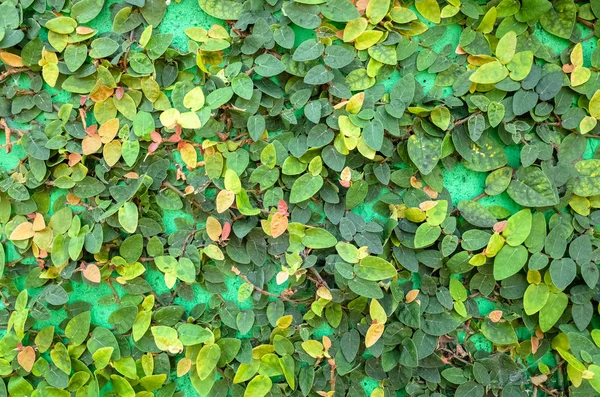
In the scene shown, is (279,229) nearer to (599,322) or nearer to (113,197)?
(113,197)

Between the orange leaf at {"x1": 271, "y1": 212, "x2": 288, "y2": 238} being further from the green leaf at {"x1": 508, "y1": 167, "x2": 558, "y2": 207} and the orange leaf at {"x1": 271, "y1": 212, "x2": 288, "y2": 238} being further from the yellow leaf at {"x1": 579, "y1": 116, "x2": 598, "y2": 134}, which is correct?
the yellow leaf at {"x1": 579, "y1": 116, "x2": 598, "y2": 134}

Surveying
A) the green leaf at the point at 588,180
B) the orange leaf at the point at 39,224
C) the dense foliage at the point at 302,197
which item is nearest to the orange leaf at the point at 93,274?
the dense foliage at the point at 302,197

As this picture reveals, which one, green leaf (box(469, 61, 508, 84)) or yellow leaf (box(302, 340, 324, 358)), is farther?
yellow leaf (box(302, 340, 324, 358))

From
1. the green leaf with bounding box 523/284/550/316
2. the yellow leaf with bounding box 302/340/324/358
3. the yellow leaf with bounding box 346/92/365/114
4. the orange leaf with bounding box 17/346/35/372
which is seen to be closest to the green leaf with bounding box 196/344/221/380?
the yellow leaf with bounding box 302/340/324/358

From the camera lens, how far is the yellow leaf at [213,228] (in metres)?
1.20

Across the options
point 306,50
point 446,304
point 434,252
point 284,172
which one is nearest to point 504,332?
point 446,304

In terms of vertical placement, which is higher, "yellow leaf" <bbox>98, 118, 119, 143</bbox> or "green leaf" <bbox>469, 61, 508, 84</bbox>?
"green leaf" <bbox>469, 61, 508, 84</bbox>

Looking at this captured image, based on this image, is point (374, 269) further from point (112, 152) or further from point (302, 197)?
point (112, 152)

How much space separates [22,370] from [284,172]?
870 mm

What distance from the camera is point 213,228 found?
1.20m

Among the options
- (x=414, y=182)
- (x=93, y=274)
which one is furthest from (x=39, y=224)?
(x=414, y=182)

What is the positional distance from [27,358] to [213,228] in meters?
0.60

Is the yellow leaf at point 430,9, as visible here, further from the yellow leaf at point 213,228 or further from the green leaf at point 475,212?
the yellow leaf at point 213,228

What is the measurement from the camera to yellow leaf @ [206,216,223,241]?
1.20 meters
